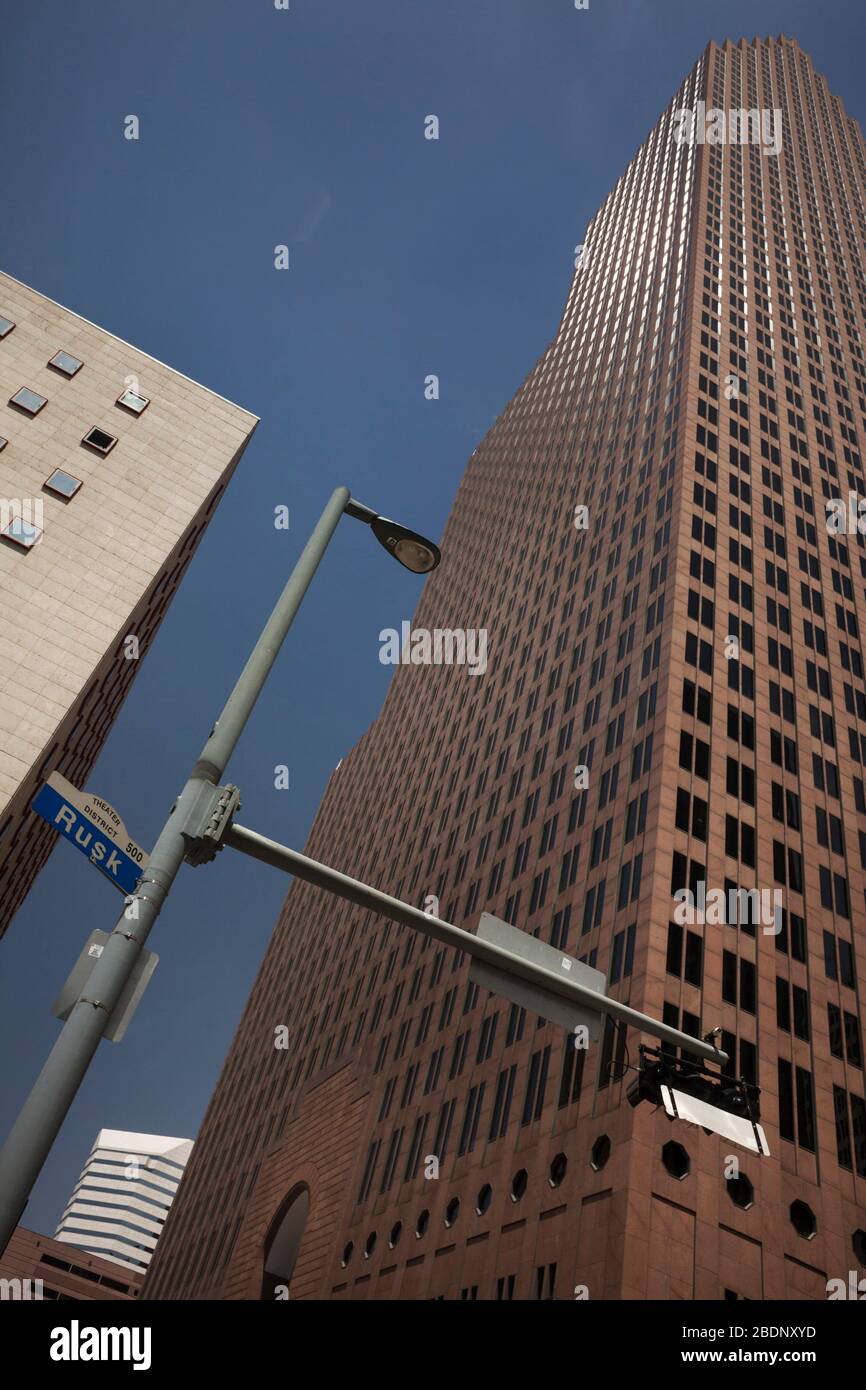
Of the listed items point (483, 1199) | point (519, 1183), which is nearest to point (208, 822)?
point (519, 1183)

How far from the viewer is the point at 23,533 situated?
107ft

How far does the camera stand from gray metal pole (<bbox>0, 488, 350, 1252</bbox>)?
6805 mm

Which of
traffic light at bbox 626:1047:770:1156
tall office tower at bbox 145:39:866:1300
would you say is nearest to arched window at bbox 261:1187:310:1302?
tall office tower at bbox 145:39:866:1300

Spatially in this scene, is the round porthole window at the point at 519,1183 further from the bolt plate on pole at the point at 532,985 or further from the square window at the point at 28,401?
the square window at the point at 28,401

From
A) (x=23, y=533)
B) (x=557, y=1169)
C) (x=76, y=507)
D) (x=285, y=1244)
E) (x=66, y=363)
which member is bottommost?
(x=557, y=1169)

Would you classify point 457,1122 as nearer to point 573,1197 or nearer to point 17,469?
point 573,1197

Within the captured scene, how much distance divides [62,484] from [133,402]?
5.89 meters

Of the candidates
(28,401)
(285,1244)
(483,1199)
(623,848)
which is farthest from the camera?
(285,1244)

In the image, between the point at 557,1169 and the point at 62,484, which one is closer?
the point at 62,484

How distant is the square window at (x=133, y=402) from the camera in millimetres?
38219

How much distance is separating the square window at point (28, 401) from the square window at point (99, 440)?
1.91 m

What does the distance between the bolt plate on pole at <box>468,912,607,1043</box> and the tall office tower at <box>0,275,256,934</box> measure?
2149 centimetres

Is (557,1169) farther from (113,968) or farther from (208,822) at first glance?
(113,968)
